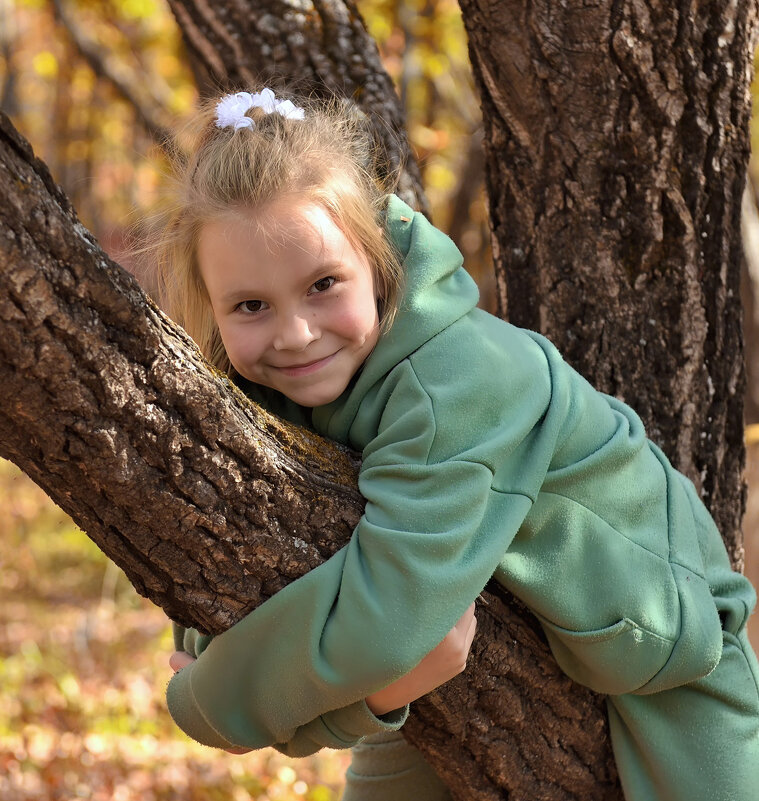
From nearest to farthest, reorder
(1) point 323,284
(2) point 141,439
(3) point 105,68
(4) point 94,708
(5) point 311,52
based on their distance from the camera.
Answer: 1. (2) point 141,439
2. (1) point 323,284
3. (5) point 311,52
4. (4) point 94,708
5. (3) point 105,68

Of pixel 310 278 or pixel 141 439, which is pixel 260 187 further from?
pixel 141 439

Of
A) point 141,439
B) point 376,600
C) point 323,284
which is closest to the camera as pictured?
point 141,439

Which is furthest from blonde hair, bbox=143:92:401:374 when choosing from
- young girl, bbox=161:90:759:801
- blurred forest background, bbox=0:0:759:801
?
blurred forest background, bbox=0:0:759:801

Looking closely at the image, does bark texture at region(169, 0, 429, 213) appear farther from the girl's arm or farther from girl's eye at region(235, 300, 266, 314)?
the girl's arm

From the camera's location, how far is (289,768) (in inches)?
157

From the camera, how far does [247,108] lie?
1965 mm

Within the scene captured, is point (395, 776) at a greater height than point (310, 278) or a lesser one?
lesser

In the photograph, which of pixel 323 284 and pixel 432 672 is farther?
pixel 323 284

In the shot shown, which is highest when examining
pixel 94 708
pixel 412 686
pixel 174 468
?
pixel 174 468

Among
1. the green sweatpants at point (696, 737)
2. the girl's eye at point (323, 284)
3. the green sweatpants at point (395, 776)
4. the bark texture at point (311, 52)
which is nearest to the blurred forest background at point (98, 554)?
the bark texture at point (311, 52)

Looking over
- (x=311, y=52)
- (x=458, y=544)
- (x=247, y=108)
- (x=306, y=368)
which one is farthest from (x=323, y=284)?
(x=311, y=52)

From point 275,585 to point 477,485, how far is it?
40 centimetres

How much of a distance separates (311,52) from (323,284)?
118 cm

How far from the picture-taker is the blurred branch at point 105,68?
19.6 feet
